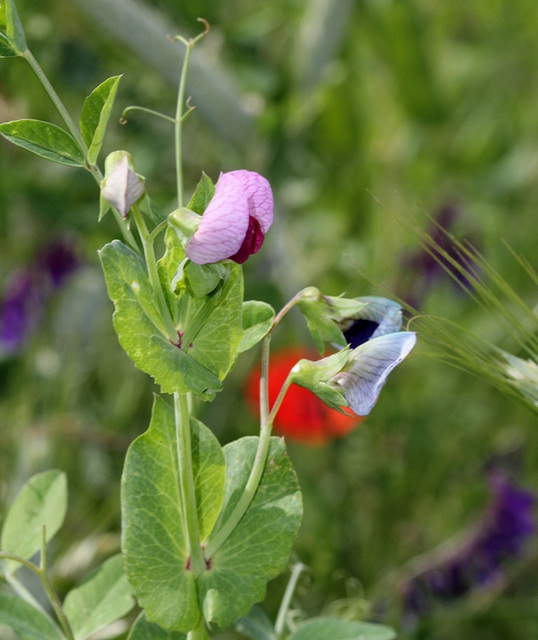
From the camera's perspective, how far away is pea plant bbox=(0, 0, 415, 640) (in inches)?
13.7

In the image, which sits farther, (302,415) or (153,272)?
(302,415)

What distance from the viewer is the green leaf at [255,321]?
1.27 feet

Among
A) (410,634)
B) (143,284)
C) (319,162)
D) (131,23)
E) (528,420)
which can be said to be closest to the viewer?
(143,284)

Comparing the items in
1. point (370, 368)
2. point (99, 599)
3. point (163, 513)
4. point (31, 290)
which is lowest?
point (31, 290)

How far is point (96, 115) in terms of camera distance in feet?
1.22

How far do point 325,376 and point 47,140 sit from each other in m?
0.15

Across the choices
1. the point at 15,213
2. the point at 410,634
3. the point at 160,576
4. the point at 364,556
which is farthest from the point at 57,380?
the point at 160,576

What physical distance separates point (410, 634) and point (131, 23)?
656 mm

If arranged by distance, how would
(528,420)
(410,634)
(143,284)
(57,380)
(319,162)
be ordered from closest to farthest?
(143,284), (410,634), (57,380), (528,420), (319,162)

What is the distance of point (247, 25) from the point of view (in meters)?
1.11

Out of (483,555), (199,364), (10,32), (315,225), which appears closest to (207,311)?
(199,364)

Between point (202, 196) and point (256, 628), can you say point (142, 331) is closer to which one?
point (202, 196)

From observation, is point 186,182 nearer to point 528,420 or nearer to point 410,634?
point 528,420

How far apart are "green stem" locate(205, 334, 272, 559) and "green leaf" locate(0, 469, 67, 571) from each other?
0.40 feet
